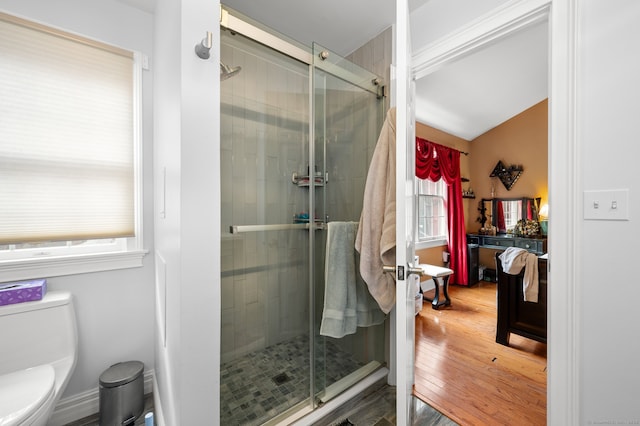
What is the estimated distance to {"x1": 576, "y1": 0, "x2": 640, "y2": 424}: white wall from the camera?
0.96m

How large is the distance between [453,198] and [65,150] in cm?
482

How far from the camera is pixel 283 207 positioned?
1600 millimetres

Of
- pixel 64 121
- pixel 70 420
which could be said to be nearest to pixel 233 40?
pixel 64 121

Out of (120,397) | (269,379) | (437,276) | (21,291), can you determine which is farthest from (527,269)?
(21,291)

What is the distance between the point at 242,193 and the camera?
147 centimetres

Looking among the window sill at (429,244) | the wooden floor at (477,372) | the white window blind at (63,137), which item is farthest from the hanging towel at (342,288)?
the window sill at (429,244)

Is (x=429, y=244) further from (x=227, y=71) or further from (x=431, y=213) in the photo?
(x=227, y=71)

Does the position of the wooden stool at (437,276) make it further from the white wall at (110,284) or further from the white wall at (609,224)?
the white wall at (110,284)

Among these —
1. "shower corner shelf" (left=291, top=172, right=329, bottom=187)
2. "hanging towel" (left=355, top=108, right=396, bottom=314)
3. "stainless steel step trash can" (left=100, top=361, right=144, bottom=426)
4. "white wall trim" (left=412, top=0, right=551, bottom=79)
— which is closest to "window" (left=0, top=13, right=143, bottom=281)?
"stainless steel step trash can" (left=100, top=361, right=144, bottom=426)

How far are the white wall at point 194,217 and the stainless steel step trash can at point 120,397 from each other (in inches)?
25.0

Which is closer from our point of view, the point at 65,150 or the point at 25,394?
the point at 25,394

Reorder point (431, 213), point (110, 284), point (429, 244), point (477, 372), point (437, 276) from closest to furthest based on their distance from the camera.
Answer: point (110, 284) → point (477, 372) → point (437, 276) → point (429, 244) → point (431, 213)

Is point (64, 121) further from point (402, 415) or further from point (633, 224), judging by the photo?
point (633, 224)

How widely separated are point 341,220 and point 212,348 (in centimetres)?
100
